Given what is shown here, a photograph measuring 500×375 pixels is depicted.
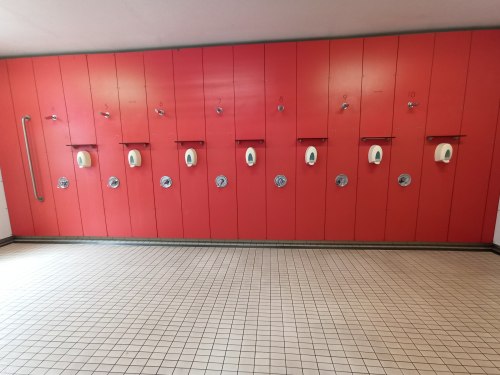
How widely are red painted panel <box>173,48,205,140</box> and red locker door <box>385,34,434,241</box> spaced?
2298mm

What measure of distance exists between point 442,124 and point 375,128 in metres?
0.73

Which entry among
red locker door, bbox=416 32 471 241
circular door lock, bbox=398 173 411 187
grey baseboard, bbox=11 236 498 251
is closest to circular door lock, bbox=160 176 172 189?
grey baseboard, bbox=11 236 498 251

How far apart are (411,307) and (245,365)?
1.38 meters

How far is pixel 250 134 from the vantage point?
109 inches

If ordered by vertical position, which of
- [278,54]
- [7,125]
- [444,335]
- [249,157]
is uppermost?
[278,54]

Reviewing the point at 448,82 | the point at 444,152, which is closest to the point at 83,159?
the point at 444,152

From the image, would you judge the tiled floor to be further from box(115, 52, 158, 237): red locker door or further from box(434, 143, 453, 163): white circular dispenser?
box(434, 143, 453, 163): white circular dispenser

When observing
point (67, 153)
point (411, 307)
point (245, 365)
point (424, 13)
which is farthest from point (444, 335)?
point (67, 153)

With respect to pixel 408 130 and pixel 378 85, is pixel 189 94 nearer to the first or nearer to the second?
pixel 378 85

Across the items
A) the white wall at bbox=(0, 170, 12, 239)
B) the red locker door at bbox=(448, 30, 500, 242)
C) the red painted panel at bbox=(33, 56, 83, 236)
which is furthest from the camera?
the white wall at bbox=(0, 170, 12, 239)

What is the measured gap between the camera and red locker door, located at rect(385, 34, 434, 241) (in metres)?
2.47

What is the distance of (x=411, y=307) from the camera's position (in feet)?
5.76

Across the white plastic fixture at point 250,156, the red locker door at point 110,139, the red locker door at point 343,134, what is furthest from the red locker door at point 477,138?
the red locker door at point 110,139

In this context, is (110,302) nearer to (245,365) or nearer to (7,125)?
(245,365)
